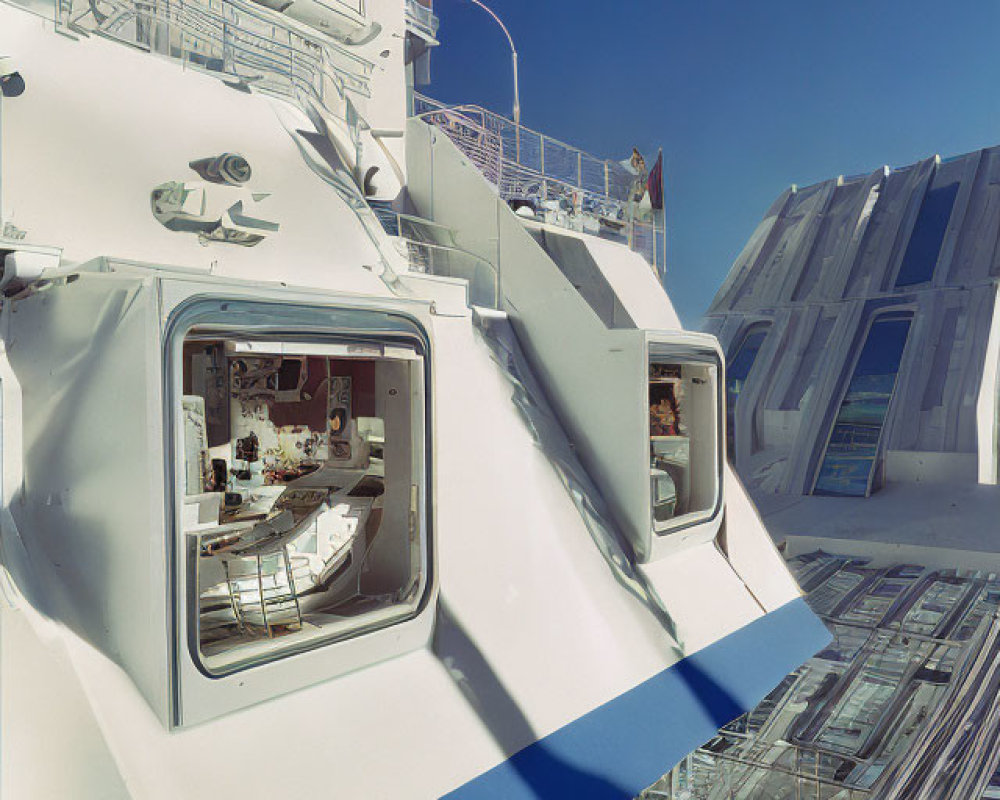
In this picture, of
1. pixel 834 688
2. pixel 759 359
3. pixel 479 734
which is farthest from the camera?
pixel 759 359

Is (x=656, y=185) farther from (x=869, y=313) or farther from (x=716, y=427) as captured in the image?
(x=869, y=313)

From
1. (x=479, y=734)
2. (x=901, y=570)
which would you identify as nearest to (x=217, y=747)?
(x=479, y=734)

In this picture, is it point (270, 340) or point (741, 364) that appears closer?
point (270, 340)

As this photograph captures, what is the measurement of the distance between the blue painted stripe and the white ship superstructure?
2 cm

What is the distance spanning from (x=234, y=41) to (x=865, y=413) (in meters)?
13.3

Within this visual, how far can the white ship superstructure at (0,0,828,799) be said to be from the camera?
2.45 metres

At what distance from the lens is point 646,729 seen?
152 inches

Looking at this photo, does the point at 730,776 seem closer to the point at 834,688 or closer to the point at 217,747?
the point at 834,688

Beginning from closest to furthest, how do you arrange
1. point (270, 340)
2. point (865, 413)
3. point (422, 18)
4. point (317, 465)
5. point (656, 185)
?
point (270, 340)
point (317, 465)
point (656, 185)
point (422, 18)
point (865, 413)

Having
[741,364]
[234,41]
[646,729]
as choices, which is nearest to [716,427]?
[646,729]

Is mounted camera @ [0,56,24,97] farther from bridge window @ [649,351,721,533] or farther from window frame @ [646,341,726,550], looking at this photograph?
bridge window @ [649,351,721,533]

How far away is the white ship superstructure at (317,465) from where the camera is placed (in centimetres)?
245

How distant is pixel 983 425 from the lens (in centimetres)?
1307

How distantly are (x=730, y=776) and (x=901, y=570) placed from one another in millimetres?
6450
